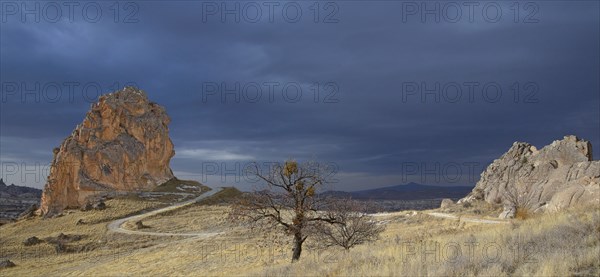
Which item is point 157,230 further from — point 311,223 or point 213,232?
point 311,223

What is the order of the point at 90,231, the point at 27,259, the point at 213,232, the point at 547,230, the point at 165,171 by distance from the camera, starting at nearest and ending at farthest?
the point at 547,230
the point at 27,259
the point at 213,232
the point at 90,231
the point at 165,171

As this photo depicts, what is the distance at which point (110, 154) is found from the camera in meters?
83.2

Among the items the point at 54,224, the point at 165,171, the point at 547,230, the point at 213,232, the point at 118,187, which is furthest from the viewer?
the point at 165,171

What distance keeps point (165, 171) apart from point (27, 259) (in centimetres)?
5195

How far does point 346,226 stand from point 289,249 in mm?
8367

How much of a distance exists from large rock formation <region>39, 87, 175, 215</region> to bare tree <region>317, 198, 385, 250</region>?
65189 millimetres

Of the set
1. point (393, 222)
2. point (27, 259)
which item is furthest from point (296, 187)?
point (27, 259)

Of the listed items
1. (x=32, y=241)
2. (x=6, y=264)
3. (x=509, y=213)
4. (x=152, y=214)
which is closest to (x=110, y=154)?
(x=152, y=214)

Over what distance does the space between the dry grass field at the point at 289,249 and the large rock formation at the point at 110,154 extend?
33.5 ft

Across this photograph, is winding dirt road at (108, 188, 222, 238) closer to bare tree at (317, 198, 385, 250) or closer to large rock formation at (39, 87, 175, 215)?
large rock formation at (39, 87, 175, 215)

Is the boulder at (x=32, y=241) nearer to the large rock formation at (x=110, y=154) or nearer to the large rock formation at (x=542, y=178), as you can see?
the large rock formation at (x=110, y=154)

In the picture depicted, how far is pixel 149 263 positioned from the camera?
3500cm

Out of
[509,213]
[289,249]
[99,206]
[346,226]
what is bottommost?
[99,206]

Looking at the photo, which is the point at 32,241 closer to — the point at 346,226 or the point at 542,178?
the point at 346,226
